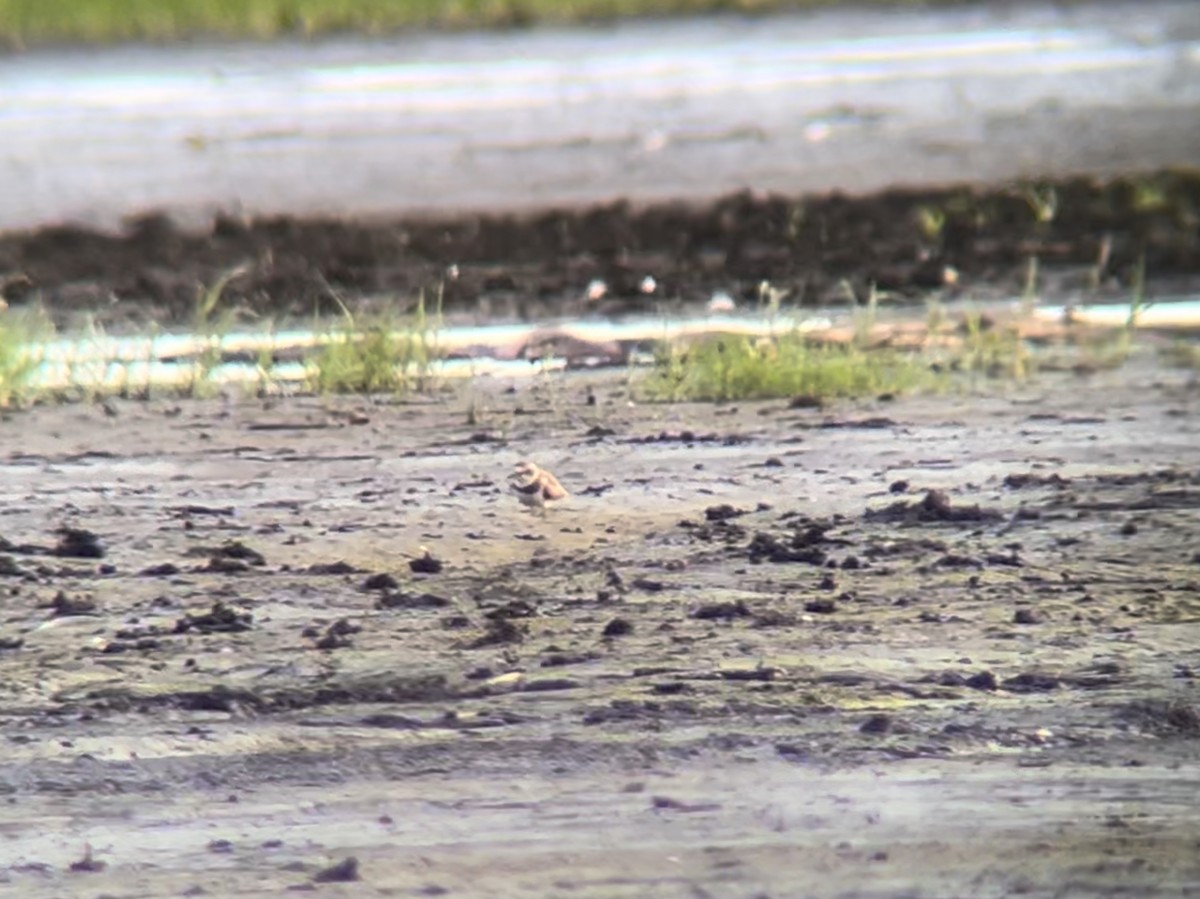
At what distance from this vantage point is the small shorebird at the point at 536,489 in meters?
5.70

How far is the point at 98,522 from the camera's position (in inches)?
222

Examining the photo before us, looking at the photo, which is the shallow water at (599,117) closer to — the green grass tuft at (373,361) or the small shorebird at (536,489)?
the green grass tuft at (373,361)

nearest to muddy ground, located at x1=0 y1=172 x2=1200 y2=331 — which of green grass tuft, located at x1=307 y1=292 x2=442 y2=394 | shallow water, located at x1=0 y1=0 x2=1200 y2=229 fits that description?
green grass tuft, located at x1=307 y1=292 x2=442 y2=394

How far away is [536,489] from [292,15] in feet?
41.2

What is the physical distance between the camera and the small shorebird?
570 cm

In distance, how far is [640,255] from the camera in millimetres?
9305

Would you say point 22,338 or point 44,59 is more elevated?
point 44,59

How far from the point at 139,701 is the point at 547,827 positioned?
3.44ft

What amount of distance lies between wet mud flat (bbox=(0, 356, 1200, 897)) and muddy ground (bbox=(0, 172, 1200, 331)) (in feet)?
6.42

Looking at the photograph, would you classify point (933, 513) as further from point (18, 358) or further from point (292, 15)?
point (292, 15)

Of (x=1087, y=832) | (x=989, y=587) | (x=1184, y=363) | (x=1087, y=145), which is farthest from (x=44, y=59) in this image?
(x=1087, y=832)

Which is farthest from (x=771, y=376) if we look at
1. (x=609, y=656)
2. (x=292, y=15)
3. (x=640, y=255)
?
(x=292, y=15)

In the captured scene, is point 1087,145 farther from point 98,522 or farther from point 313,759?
point 313,759

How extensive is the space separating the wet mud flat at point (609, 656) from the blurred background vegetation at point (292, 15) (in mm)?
10609
